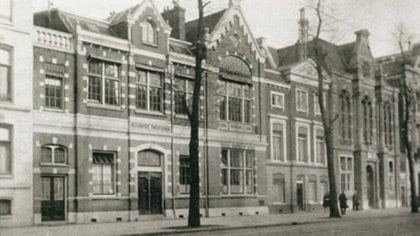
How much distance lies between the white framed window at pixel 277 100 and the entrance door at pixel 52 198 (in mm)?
19262

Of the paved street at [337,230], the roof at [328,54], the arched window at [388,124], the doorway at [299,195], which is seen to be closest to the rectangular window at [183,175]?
the paved street at [337,230]

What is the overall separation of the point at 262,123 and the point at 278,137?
3.01 m

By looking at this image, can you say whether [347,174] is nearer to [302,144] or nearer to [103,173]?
[302,144]

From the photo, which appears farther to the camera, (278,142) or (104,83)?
(278,142)

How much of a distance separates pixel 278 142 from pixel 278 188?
132 inches

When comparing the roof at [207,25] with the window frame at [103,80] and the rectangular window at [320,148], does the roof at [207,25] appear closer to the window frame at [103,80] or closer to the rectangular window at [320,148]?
the window frame at [103,80]

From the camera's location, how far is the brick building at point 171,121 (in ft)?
100

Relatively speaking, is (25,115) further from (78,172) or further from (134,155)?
(134,155)

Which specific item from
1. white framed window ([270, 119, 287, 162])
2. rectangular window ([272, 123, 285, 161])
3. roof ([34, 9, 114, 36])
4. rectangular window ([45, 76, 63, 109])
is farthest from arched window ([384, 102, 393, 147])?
rectangular window ([45, 76, 63, 109])

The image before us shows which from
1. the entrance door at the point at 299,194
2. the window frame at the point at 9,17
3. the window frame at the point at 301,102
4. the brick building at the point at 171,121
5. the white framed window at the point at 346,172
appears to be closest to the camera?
the window frame at the point at 9,17

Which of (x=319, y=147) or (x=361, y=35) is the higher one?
(x=361, y=35)

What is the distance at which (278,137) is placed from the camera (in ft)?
150

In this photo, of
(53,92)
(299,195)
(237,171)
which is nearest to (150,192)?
(237,171)

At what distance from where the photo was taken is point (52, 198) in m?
30.0
